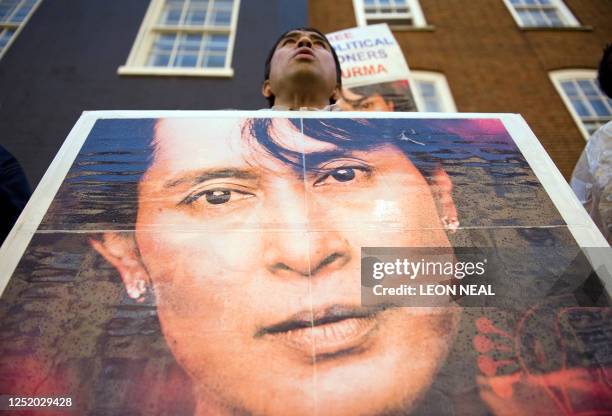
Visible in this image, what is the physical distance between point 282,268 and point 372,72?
3656mm

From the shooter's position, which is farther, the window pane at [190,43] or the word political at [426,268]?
the window pane at [190,43]

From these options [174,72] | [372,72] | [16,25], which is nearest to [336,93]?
[372,72]

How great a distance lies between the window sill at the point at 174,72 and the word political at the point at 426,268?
505 centimetres

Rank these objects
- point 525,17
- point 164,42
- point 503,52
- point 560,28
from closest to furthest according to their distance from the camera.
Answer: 1. point 164,42
2. point 503,52
3. point 560,28
4. point 525,17

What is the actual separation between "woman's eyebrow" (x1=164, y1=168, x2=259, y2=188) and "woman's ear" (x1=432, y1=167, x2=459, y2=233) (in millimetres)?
808

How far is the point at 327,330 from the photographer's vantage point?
113 centimetres

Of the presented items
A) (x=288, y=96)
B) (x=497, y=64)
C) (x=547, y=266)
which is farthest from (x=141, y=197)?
(x=497, y=64)

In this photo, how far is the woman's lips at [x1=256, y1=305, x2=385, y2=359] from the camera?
109 cm

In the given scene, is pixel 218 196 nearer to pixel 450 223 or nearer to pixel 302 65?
pixel 450 223

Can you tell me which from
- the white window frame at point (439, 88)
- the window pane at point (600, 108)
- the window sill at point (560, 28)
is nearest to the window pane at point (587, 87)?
the window pane at point (600, 108)

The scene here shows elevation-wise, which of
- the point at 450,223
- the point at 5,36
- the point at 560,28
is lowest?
the point at 450,223

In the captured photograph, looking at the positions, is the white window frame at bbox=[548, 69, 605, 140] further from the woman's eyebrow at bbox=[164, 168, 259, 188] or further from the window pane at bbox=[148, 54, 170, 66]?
the window pane at bbox=[148, 54, 170, 66]

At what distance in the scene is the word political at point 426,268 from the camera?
1245 millimetres

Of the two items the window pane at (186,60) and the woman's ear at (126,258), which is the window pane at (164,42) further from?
the woman's ear at (126,258)
